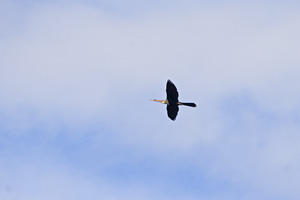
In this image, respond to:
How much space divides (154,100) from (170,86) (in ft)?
25.3

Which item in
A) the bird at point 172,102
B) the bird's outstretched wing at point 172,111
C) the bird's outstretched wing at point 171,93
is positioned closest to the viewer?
the bird's outstretched wing at point 171,93

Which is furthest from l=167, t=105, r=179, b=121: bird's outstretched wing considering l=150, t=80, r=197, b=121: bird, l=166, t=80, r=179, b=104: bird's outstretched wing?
l=166, t=80, r=179, b=104: bird's outstretched wing

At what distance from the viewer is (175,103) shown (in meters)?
155

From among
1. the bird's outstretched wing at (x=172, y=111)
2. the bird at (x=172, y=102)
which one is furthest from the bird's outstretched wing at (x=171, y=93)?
the bird's outstretched wing at (x=172, y=111)

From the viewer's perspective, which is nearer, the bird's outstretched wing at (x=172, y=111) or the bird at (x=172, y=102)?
the bird at (x=172, y=102)

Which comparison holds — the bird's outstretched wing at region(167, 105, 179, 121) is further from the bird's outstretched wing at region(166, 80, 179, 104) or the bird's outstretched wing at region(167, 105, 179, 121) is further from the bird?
the bird's outstretched wing at region(166, 80, 179, 104)

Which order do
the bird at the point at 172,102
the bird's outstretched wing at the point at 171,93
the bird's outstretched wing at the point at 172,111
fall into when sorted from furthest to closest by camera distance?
1. the bird's outstretched wing at the point at 172,111
2. the bird at the point at 172,102
3. the bird's outstretched wing at the point at 171,93

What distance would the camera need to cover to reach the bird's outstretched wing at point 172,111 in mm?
156125

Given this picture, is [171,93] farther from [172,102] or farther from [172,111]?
[172,111]

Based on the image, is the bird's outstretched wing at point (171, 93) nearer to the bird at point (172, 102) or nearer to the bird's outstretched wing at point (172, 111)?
the bird at point (172, 102)

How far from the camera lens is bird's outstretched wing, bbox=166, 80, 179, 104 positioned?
152750mm

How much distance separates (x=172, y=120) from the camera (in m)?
156

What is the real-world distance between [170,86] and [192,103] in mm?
4726

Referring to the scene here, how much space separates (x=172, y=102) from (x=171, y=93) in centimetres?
168
